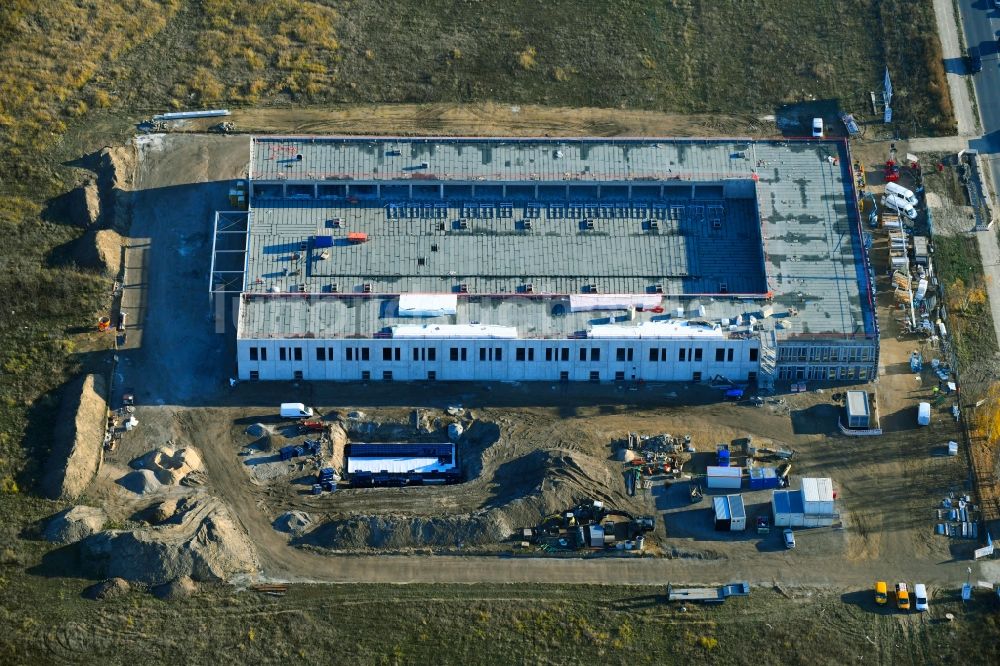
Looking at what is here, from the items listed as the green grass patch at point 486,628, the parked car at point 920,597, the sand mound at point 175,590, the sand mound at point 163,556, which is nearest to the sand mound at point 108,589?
the green grass patch at point 486,628

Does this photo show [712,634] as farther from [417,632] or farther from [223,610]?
[223,610]

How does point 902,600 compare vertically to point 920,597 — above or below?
below

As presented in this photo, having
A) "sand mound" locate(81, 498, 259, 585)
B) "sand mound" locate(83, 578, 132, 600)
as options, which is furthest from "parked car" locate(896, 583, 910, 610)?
"sand mound" locate(83, 578, 132, 600)

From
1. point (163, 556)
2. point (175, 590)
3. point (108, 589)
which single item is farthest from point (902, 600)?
point (108, 589)

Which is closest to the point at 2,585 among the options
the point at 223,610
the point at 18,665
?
the point at 18,665

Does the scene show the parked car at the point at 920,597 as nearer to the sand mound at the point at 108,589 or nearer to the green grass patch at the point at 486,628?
the green grass patch at the point at 486,628

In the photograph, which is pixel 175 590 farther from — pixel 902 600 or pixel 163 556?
pixel 902 600
